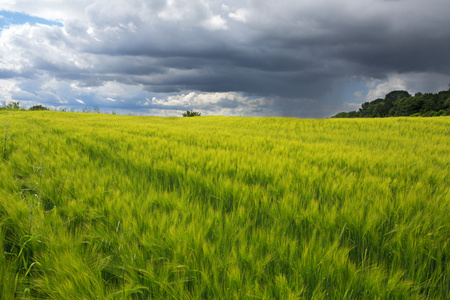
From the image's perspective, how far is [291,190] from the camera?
222 centimetres

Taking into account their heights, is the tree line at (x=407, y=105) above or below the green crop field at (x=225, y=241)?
above

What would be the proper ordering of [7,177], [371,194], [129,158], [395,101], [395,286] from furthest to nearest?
1. [395,101]
2. [129,158]
3. [7,177]
4. [371,194]
5. [395,286]

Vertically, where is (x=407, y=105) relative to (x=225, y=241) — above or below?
above

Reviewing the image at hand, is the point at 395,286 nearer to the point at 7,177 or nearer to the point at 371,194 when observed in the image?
the point at 371,194

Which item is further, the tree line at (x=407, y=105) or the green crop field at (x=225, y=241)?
the tree line at (x=407, y=105)

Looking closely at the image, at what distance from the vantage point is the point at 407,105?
6500 centimetres

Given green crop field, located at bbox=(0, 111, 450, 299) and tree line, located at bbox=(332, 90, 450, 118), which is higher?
tree line, located at bbox=(332, 90, 450, 118)

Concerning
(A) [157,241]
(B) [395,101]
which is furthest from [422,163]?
(B) [395,101]

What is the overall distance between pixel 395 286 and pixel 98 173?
284 centimetres

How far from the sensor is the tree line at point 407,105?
182 ft

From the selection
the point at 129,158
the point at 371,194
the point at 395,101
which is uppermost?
the point at 395,101

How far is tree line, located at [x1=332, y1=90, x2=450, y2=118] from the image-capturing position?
5541 centimetres

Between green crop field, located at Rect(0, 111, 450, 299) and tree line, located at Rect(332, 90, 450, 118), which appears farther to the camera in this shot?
tree line, located at Rect(332, 90, 450, 118)

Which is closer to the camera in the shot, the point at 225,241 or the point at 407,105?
the point at 225,241
